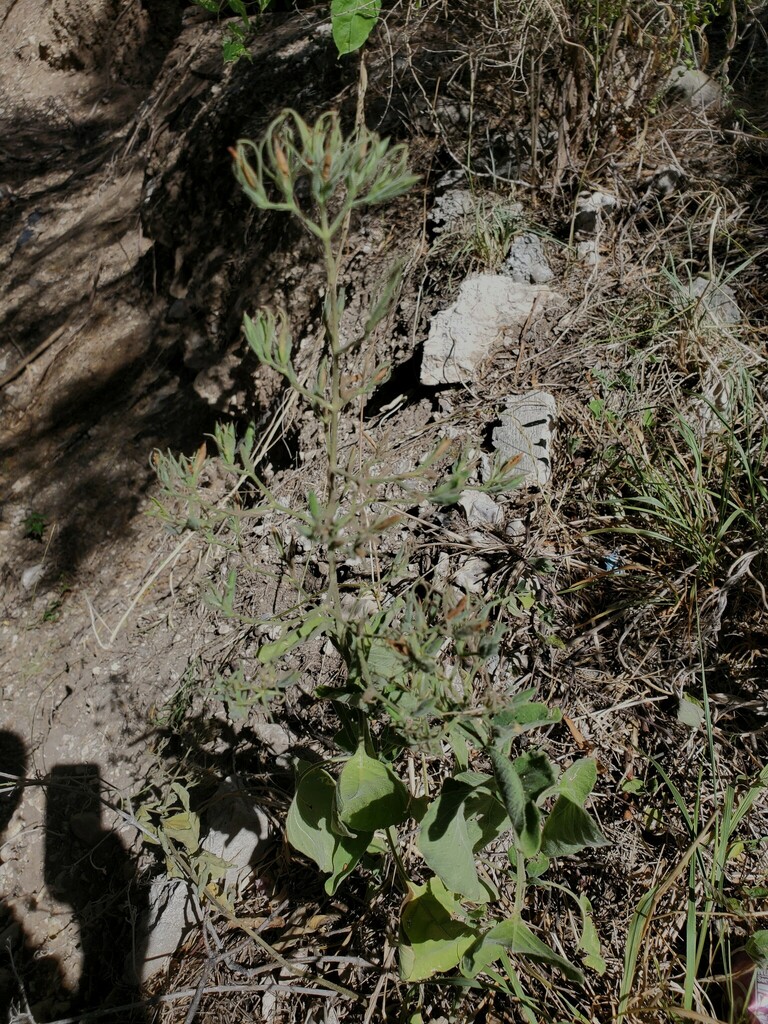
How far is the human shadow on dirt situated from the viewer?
1885 millimetres

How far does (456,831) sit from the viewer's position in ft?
3.65

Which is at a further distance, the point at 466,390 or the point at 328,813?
the point at 466,390

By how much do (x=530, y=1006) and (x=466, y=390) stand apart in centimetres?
161

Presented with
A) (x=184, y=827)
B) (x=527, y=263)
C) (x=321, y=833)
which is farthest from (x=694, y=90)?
(x=184, y=827)

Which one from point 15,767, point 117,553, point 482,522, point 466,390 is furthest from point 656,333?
point 15,767

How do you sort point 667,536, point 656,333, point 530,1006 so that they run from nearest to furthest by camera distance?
point 530,1006, point 667,536, point 656,333

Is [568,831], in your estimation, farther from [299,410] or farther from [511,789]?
[299,410]

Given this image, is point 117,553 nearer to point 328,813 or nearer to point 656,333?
point 328,813

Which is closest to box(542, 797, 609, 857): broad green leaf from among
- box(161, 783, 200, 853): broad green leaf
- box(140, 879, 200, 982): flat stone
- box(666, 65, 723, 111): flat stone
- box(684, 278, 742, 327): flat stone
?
Answer: box(161, 783, 200, 853): broad green leaf

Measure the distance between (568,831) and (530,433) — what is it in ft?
3.92

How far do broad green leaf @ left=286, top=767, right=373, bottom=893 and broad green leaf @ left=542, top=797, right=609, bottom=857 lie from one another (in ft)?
1.02

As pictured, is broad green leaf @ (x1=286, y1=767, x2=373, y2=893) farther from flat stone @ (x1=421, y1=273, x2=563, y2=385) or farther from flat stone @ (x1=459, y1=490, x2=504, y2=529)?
flat stone @ (x1=421, y1=273, x2=563, y2=385)

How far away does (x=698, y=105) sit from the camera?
265cm

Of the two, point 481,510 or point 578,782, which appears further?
point 481,510
